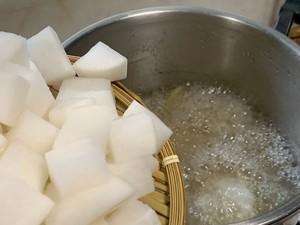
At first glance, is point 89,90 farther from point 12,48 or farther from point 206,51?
point 206,51

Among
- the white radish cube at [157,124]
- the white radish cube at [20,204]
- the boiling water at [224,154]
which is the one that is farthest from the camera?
the boiling water at [224,154]

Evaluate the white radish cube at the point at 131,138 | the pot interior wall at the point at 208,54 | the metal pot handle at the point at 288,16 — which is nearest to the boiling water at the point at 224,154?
the pot interior wall at the point at 208,54

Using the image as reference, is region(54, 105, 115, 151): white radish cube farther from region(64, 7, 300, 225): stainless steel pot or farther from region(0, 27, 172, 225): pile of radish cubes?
region(64, 7, 300, 225): stainless steel pot

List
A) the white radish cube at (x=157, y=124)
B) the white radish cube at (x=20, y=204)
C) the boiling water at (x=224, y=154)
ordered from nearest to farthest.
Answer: the white radish cube at (x=20, y=204) < the white radish cube at (x=157, y=124) < the boiling water at (x=224, y=154)

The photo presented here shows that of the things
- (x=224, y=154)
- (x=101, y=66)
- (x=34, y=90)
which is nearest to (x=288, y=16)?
(x=224, y=154)

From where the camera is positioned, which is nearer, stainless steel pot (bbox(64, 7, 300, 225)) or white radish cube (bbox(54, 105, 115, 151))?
white radish cube (bbox(54, 105, 115, 151))

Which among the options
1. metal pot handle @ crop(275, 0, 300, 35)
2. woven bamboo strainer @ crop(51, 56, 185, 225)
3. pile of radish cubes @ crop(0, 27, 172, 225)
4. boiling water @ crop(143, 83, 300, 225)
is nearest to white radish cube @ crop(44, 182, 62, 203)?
pile of radish cubes @ crop(0, 27, 172, 225)

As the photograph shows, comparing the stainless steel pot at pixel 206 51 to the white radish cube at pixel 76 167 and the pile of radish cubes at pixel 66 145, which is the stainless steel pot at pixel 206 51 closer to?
the pile of radish cubes at pixel 66 145
